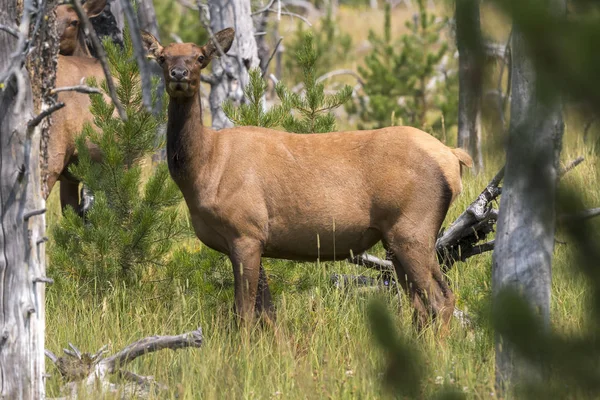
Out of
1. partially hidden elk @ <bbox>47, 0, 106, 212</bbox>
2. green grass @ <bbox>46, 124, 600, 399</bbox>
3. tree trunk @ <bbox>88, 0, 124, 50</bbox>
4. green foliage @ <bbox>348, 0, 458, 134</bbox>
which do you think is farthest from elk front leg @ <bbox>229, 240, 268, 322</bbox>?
green foliage @ <bbox>348, 0, 458, 134</bbox>

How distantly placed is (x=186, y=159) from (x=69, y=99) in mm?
2212

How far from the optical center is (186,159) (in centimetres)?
646

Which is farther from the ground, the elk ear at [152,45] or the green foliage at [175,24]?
the green foliage at [175,24]

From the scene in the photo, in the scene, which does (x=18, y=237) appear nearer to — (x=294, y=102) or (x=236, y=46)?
(x=294, y=102)

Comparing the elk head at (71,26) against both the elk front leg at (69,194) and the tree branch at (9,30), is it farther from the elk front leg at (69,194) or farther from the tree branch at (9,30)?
the tree branch at (9,30)

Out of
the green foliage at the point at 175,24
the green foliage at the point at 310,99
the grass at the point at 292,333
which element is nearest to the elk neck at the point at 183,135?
the grass at the point at 292,333

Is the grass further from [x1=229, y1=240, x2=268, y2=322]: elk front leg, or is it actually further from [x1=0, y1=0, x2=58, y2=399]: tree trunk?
[x1=0, y1=0, x2=58, y2=399]: tree trunk

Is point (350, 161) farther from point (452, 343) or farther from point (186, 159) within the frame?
point (452, 343)

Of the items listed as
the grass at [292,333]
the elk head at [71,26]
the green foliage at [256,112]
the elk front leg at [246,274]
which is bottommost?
the grass at [292,333]

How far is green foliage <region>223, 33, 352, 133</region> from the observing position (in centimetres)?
747

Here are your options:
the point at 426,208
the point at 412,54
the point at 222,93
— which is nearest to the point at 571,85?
the point at 426,208

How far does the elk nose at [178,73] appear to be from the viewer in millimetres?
6234

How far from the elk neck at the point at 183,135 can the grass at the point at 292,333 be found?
3.04ft

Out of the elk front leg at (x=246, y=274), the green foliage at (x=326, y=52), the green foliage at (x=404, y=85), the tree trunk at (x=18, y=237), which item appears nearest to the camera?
the tree trunk at (x=18, y=237)
